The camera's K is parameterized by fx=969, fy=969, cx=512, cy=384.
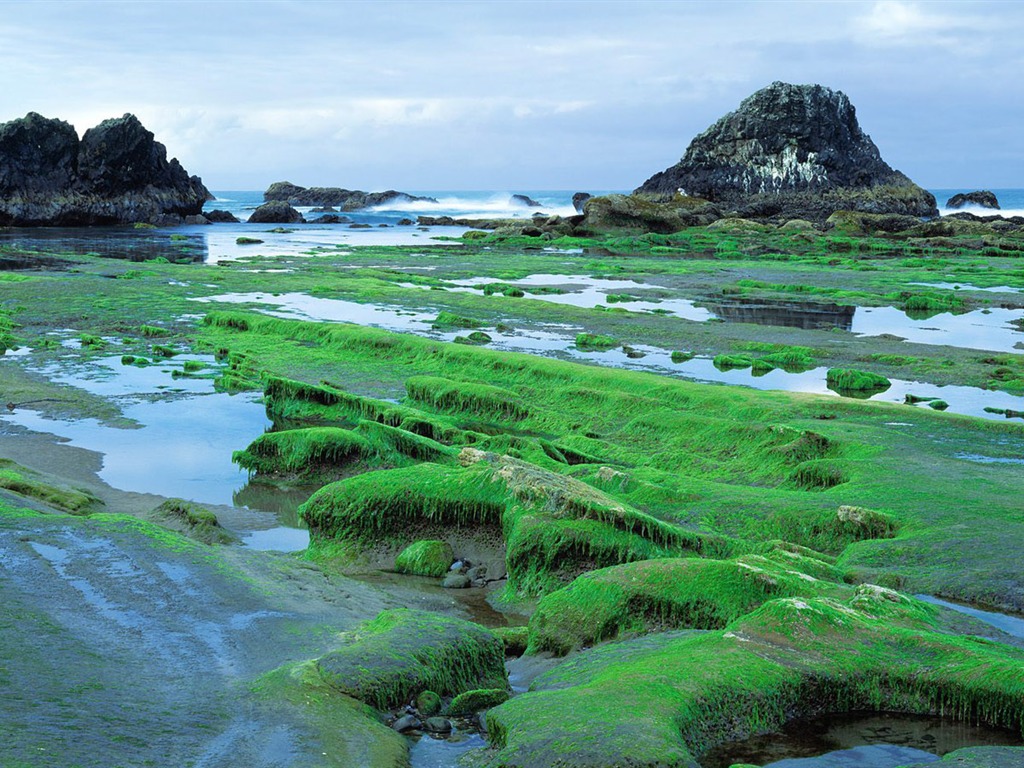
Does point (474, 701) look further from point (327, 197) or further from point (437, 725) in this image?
point (327, 197)

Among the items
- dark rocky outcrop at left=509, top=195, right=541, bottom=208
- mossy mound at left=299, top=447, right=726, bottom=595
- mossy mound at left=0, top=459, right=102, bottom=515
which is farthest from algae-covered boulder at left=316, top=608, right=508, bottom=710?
dark rocky outcrop at left=509, top=195, right=541, bottom=208

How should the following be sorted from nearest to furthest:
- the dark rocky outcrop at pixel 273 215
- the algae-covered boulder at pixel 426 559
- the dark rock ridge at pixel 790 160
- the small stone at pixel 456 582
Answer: the small stone at pixel 456 582
the algae-covered boulder at pixel 426 559
the dark rock ridge at pixel 790 160
the dark rocky outcrop at pixel 273 215

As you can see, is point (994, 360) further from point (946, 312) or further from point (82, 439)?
point (82, 439)

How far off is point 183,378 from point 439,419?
25.1 ft

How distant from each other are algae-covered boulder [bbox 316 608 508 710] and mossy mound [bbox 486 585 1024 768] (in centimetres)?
55

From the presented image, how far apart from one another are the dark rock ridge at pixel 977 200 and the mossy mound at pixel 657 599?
142741 millimetres

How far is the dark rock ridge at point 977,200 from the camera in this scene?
443 feet

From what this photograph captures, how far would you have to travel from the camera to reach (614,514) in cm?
1060

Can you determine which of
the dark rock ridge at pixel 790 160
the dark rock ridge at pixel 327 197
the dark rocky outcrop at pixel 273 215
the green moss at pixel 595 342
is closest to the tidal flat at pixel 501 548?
the green moss at pixel 595 342

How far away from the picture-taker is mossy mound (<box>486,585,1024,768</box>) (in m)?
5.98

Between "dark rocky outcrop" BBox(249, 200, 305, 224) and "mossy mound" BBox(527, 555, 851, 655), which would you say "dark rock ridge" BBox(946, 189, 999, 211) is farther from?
"mossy mound" BBox(527, 555, 851, 655)

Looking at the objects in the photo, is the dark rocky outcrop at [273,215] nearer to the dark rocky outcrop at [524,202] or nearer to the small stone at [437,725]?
the dark rocky outcrop at [524,202]

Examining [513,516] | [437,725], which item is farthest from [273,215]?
[437,725]

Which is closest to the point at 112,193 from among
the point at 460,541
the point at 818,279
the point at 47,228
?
the point at 47,228
